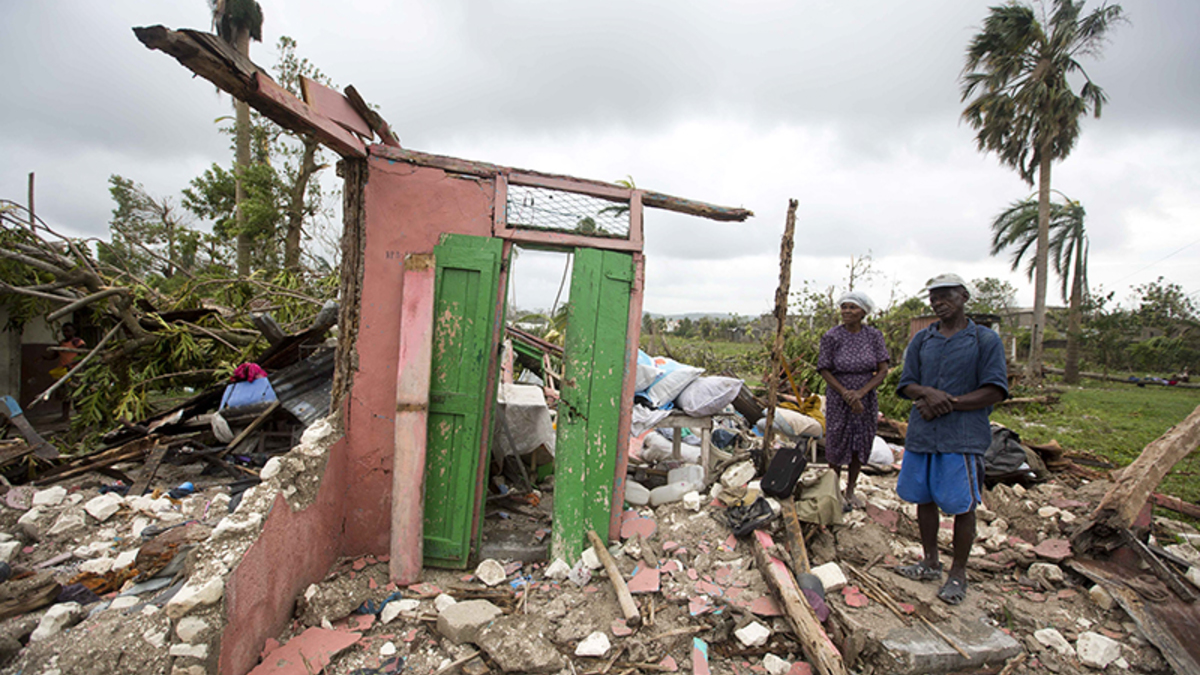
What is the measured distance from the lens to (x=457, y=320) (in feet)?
11.3

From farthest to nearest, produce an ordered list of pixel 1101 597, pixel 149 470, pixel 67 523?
pixel 149 470 → pixel 67 523 → pixel 1101 597

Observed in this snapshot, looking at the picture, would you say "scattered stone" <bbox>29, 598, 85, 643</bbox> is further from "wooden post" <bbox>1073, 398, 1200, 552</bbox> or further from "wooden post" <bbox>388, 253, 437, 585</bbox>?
"wooden post" <bbox>1073, 398, 1200, 552</bbox>

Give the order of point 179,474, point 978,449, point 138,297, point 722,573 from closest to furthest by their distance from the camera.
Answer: point 978,449 → point 722,573 → point 179,474 → point 138,297

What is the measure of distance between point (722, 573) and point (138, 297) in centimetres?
717

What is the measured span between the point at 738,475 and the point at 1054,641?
203 centimetres

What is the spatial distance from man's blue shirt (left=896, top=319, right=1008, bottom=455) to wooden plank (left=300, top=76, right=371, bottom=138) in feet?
12.2

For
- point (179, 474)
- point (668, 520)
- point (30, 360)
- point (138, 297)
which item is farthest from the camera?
point (30, 360)

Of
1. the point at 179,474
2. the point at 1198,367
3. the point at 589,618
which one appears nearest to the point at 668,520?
the point at 589,618

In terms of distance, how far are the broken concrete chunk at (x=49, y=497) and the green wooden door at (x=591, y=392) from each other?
13.5 ft

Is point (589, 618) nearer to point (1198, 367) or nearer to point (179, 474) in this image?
point (179, 474)

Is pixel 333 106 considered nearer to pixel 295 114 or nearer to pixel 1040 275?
pixel 295 114

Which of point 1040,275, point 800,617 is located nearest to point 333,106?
point 800,617

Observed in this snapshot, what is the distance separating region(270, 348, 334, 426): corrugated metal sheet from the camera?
16.7 feet

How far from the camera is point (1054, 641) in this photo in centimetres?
273
